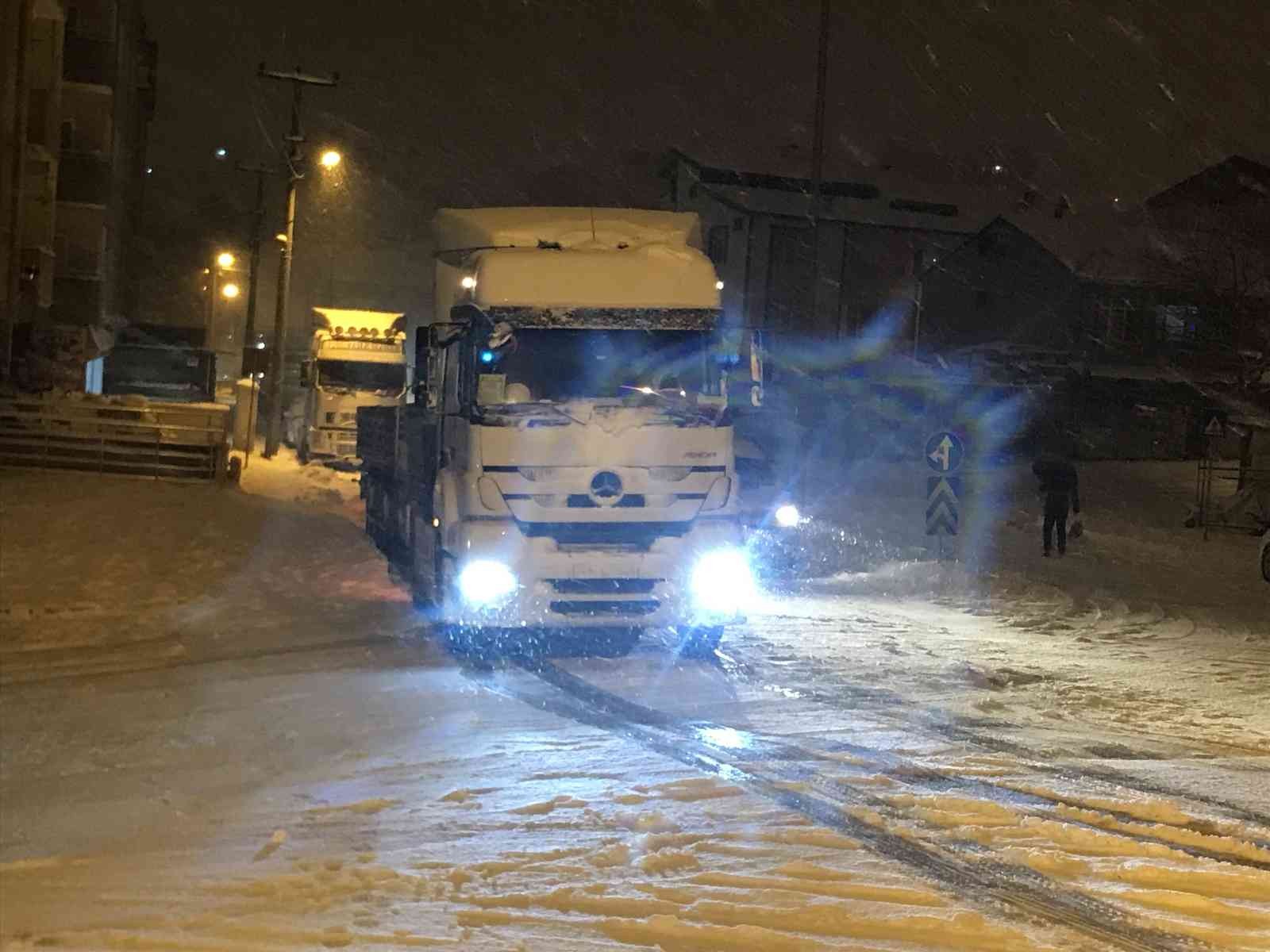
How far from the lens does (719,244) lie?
49188 millimetres

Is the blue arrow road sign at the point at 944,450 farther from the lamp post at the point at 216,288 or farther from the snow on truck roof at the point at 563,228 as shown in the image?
the lamp post at the point at 216,288

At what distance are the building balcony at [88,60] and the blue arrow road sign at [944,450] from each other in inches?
1048

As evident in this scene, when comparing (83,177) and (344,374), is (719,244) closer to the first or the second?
(344,374)

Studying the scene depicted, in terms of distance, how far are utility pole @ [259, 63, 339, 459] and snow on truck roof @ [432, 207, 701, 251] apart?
20181 mm

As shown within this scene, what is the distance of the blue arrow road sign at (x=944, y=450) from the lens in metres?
17.0

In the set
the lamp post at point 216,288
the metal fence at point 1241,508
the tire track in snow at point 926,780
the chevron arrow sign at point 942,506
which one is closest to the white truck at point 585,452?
the tire track in snow at point 926,780

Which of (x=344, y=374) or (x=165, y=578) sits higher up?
(x=344, y=374)

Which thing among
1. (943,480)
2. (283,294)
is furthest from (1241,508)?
(283,294)

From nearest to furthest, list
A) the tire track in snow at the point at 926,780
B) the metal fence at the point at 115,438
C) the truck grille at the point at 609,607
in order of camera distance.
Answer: the tire track in snow at the point at 926,780 < the truck grille at the point at 609,607 < the metal fence at the point at 115,438

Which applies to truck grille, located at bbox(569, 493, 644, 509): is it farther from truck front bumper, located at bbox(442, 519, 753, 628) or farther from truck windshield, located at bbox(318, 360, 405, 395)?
truck windshield, located at bbox(318, 360, 405, 395)

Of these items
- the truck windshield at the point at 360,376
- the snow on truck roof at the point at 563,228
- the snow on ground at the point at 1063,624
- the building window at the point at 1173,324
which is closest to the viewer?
the snow on ground at the point at 1063,624

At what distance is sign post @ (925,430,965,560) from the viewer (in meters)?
17.0

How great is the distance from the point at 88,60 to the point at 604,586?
29.4m

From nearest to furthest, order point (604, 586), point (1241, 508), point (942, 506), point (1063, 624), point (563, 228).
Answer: point (604, 586)
point (563, 228)
point (1063, 624)
point (942, 506)
point (1241, 508)
